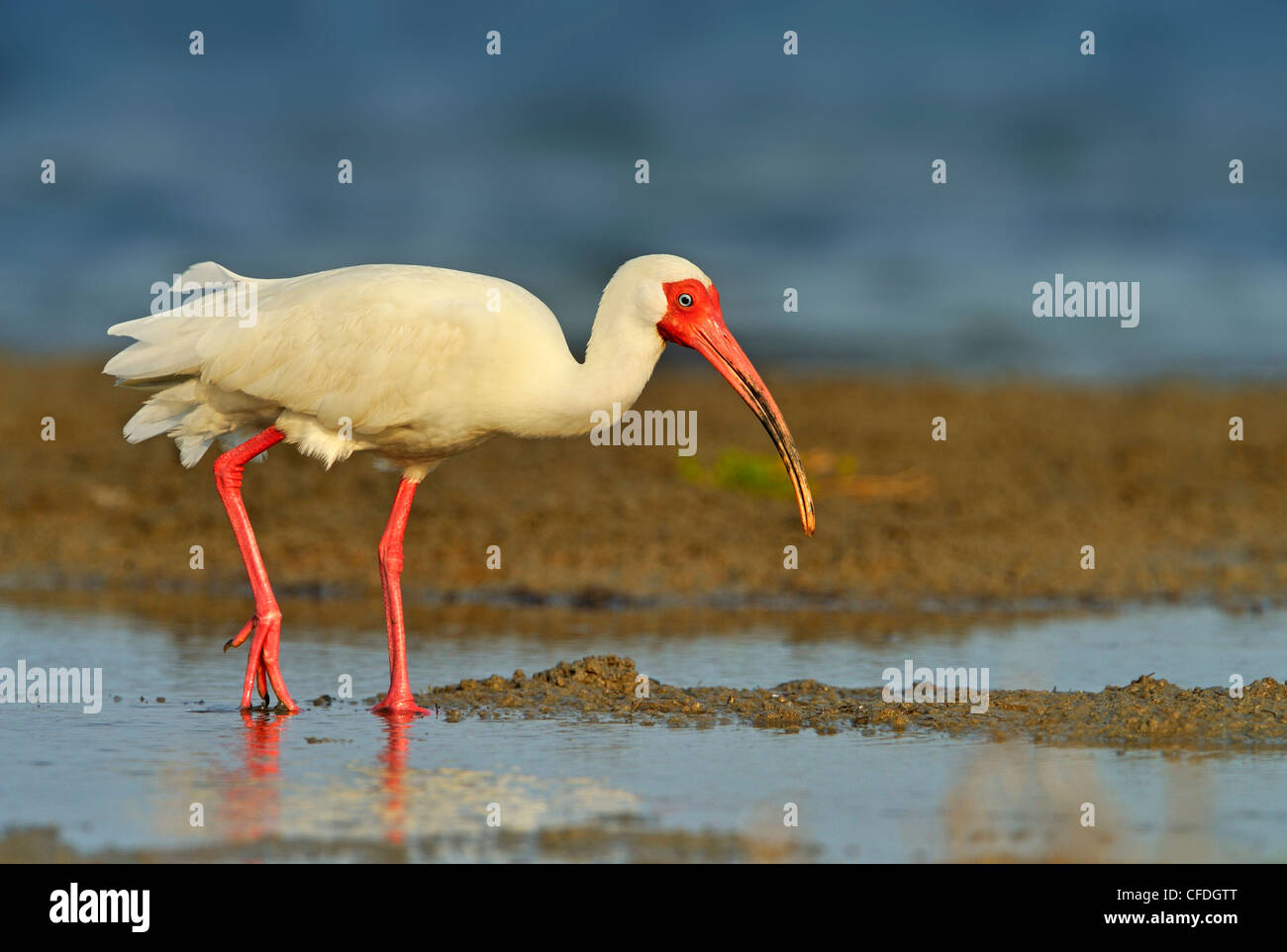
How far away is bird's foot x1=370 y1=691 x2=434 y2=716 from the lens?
788 centimetres

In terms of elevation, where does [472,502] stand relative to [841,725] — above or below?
above

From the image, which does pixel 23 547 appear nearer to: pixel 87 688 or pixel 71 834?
pixel 87 688

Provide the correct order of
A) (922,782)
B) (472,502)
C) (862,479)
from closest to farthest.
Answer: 1. (922,782)
2. (472,502)
3. (862,479)

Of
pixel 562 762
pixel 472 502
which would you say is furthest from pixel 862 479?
pixel 562 762

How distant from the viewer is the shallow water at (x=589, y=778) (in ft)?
17.9

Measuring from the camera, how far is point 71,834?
5438 millimetres

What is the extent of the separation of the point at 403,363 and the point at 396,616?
1.23 meters

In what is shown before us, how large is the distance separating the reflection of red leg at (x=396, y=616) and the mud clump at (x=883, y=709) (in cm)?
20

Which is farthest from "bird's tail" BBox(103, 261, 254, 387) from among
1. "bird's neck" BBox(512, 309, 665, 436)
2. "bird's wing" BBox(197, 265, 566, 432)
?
"bird's neck" BBox(512, 309, 665, 436)
